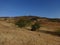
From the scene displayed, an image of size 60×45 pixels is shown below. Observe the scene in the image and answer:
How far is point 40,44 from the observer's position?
1238 centimetres

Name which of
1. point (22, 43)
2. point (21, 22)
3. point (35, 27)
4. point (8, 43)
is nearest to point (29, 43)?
point (22, 43)

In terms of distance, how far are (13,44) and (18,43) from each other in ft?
1.27

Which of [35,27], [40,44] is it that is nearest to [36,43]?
[40,44]

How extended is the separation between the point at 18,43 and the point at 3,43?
108 centimetres

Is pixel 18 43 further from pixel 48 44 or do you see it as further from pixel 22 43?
pixel 48 44

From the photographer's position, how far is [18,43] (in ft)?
38.7

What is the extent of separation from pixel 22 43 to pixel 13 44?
75cm

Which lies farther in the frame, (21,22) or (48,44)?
(21,22)

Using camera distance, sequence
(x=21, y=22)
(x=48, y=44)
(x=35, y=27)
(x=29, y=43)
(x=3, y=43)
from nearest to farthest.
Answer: (x=3, y=43), (x=29, y=43), (x=48, y=44), (x=35, y=27), (x=21, y=22)

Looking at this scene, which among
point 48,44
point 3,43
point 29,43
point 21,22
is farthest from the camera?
point 21,22

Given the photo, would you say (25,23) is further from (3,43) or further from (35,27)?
(3,43)

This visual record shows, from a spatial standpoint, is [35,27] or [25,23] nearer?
[35,27]

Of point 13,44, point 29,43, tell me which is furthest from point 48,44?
point 13,44

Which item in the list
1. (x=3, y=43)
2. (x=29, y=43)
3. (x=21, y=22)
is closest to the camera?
(x=3, y=43)
